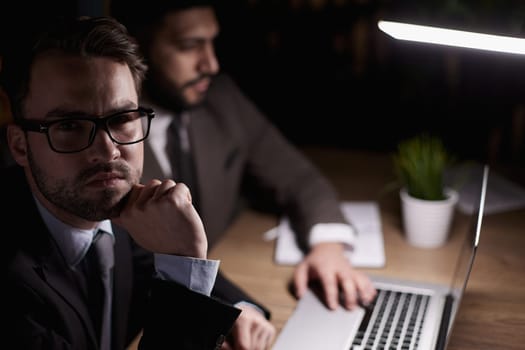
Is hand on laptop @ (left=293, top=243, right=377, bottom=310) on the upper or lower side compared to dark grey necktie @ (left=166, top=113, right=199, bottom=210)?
lower

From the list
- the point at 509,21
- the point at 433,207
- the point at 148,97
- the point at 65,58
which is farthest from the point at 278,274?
the point at 509,21

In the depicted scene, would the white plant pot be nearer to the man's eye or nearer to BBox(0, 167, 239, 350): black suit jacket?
BBox(0, 167, 239, 350): black suit jacket

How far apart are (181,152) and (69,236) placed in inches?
31.6

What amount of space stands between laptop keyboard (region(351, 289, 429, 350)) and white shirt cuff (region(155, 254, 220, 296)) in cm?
37

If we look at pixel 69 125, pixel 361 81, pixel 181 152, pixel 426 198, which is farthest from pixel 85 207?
pixel 361 81

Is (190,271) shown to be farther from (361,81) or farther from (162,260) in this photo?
(361,81)

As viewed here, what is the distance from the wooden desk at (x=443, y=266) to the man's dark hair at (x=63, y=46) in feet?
2.25

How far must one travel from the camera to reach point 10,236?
104 centimetres

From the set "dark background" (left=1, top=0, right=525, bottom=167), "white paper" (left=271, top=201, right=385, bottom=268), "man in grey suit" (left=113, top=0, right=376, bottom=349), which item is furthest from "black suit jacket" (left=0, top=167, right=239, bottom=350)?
"dark background" (left=1, top=0, right=525, bottom=167)

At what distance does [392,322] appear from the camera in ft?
4.25

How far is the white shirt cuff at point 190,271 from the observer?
1004 millimetres

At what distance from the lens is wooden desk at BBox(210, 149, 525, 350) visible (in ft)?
4.22

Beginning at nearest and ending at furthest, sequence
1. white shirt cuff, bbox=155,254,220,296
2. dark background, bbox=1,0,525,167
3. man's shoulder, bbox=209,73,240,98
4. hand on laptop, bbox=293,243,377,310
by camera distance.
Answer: white shirt cuff, bbox=155,254,220,296
hand on laptop, bbox=293,243,377,310
man's shoulder, bbox=209,73,240,98
dark background, bbox=1,0,525,167

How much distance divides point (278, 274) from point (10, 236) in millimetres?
696
